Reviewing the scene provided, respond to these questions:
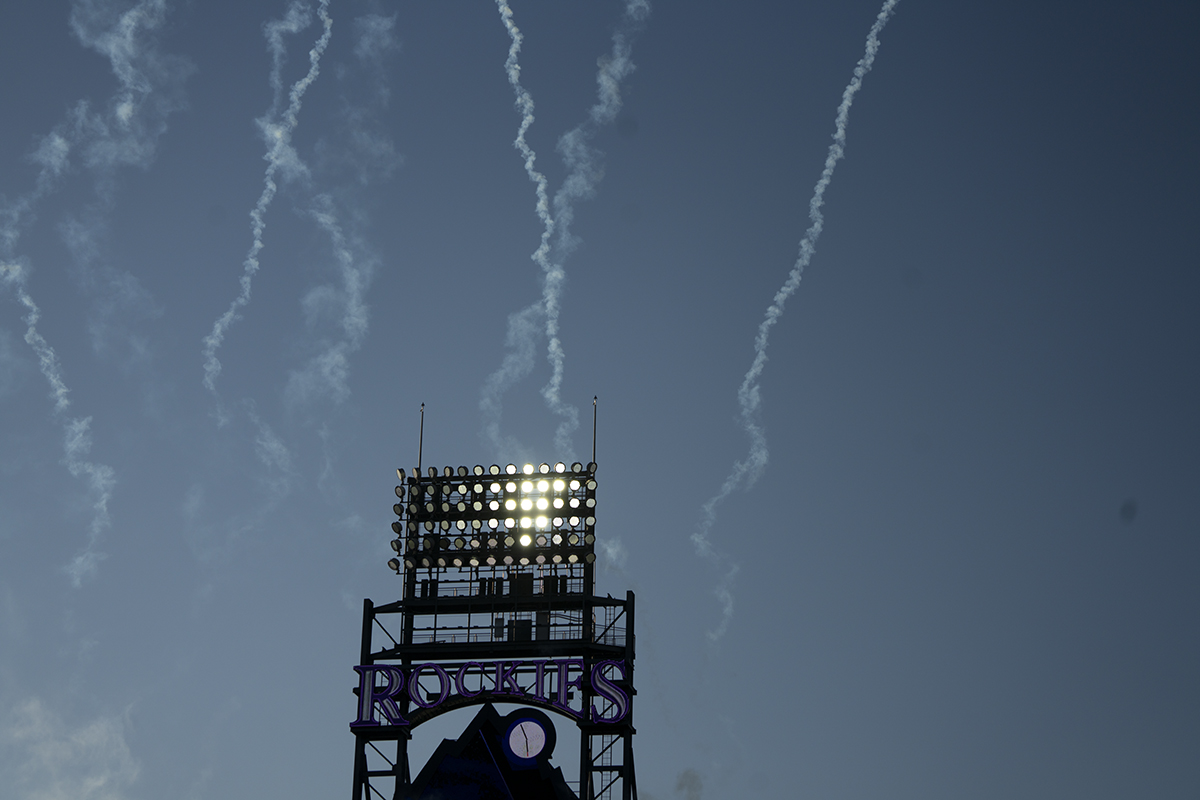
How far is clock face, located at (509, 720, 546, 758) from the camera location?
7488cm

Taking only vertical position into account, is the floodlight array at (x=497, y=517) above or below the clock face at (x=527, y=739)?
above

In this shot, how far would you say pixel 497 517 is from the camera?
270 ft

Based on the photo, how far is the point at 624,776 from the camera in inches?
3019

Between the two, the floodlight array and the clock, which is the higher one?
the floodlight array

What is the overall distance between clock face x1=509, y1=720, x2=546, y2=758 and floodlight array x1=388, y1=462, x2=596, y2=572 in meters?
8.38

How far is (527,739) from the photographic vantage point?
75250 millimetres

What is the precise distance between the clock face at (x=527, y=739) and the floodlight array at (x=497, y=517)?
27.5 ft

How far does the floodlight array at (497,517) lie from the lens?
8138cm

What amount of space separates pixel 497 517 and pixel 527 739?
11.3 m

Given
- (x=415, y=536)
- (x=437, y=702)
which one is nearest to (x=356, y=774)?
(x=437, y=702)

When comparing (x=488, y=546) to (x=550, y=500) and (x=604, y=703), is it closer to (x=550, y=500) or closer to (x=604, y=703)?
(x=550, y=500)

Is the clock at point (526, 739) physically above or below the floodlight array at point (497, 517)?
below

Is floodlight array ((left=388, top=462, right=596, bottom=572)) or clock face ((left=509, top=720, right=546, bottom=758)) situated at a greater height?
floodlight array ((left=388, top=462, right=596, bottom=572))

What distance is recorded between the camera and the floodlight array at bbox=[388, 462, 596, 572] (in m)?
81.4
